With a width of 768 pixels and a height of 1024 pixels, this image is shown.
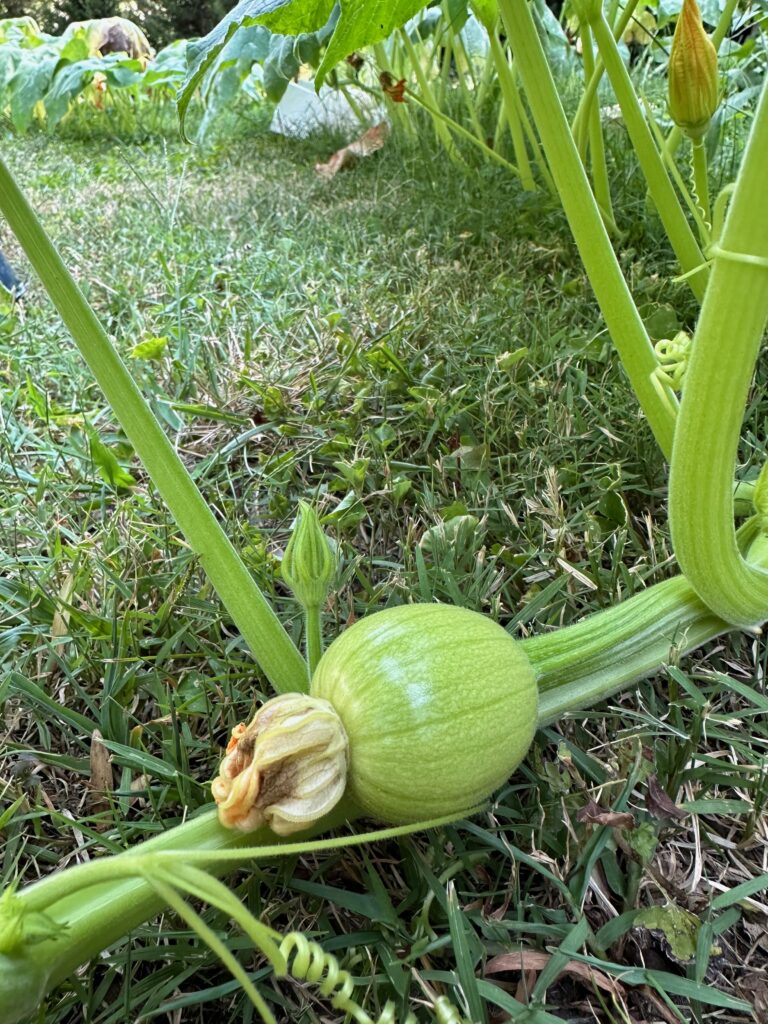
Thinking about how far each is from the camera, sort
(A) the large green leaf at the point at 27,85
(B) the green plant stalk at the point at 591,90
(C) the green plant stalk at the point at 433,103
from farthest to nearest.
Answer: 1. (A) the large green leaf at the point at 27,85
2. (C) the green plant stalk at the point at 433,103
3. (B) the green plant stalk at the point at 591,90

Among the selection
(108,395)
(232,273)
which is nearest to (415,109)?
(232,273)

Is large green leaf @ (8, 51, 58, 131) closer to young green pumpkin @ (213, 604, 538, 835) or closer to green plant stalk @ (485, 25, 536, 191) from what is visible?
green plant stalk @ (485, 25, 536, 191)

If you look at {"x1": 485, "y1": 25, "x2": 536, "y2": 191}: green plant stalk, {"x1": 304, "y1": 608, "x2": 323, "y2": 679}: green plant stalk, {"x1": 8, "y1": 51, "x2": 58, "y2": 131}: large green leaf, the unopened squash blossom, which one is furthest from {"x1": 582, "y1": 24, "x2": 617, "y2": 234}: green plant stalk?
{"x1": 8, "y1": 51, "x2": 58, "y2": 131}: large green leaf

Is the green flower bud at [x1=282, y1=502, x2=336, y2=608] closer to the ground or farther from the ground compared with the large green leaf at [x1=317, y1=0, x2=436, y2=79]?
closer to the ground

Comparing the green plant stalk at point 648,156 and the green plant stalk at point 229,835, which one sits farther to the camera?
the green plant stalk at point 648,156

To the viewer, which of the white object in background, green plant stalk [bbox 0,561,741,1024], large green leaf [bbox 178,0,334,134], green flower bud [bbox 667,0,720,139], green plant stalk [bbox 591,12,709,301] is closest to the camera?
green plant stalk [bbox 0,561,741,1024]

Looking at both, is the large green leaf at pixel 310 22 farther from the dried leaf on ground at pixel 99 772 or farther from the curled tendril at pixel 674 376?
the dried leaf on ground at pixel 99 772

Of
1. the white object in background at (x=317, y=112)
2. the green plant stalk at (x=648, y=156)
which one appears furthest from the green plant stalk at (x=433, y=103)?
the green plant stalk at (x=648, y=156)
